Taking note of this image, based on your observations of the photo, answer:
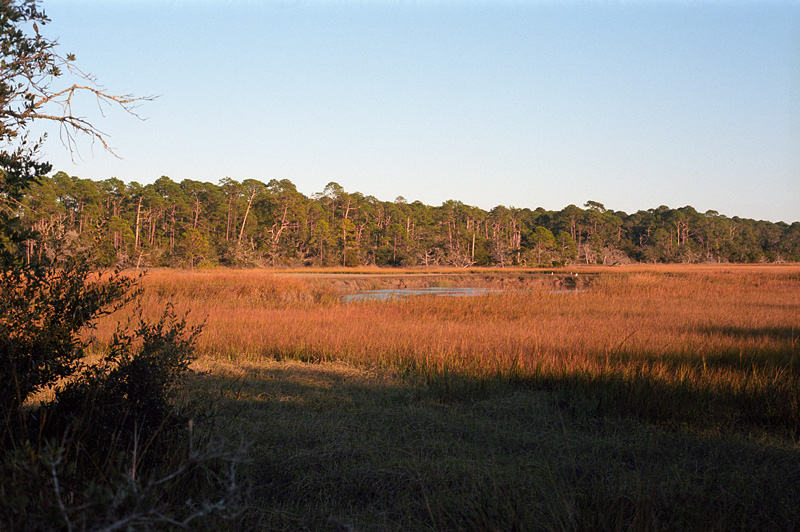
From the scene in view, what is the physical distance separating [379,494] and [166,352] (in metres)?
1.77

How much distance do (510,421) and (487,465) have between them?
1.41 m

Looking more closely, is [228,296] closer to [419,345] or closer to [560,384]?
[419,345]

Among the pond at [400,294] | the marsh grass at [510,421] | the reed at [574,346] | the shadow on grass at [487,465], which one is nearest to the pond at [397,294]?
the pond at [400,294]

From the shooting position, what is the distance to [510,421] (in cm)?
524

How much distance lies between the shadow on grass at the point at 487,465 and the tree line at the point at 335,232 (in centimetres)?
4023

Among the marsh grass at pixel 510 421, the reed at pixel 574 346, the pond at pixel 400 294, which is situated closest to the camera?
the marsh grass at pixel 510 421

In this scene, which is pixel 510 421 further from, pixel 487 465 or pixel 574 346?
pixel 574 346

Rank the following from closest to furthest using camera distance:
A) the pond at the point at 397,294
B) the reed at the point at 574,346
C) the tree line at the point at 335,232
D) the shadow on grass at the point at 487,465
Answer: the shadow on grass at the point at 487,465 < the reed at the point at 574,346 < the pond at the point at 397,294 < the tree line at the point at 335,232

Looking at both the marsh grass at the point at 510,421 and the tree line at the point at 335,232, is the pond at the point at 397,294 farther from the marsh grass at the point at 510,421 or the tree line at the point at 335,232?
the tree line at the point at 335,232

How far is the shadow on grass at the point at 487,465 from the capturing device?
3.17 metres

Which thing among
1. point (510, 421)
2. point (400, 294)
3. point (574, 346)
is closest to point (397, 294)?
point (400, 294)

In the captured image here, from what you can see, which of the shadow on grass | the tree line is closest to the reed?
the shadow on grass

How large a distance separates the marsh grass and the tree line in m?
37.5

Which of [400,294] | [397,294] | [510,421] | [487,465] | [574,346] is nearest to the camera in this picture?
[487,465]
